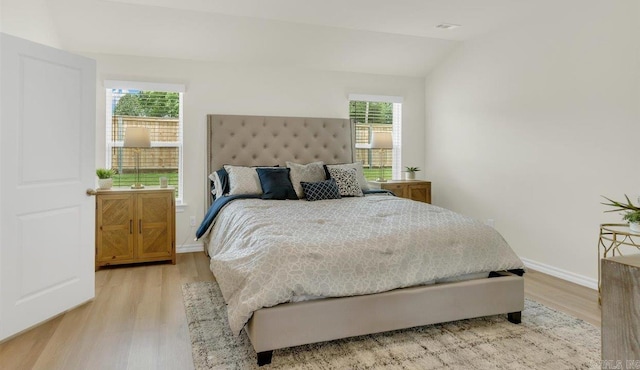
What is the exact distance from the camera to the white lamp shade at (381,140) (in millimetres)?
5184

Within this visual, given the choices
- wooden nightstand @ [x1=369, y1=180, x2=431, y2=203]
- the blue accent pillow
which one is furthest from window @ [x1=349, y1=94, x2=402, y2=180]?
the blue accent pillow

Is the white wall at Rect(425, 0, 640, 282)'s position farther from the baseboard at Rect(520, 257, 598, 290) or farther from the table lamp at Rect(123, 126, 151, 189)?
the table lamp at Rect(123, 126, 151, 189)

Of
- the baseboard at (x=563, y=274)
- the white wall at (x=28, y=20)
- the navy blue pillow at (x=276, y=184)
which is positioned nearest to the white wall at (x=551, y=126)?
the baseboard at (x=563, y=274)

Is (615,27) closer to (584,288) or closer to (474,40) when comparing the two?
(474,40)

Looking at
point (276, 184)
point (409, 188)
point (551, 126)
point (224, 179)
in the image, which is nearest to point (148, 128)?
point (224, 179)

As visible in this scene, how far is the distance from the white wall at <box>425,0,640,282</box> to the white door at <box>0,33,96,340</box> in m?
3.96

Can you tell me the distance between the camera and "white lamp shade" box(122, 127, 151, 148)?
405 centimetres

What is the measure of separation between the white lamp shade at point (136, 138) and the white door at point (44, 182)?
1.07 m

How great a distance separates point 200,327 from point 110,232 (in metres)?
1.95

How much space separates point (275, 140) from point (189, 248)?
1.64 m

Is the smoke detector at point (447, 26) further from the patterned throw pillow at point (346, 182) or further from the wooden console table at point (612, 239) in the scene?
the wooden console table at point (612, 239)

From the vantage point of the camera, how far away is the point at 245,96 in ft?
15.6

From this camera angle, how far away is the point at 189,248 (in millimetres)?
4617

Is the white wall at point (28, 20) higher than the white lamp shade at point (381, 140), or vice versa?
the white wall at point (28, 20)
